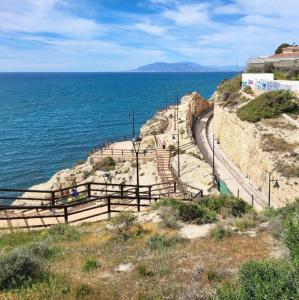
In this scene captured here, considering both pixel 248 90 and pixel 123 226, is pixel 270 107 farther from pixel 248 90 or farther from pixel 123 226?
pixel 123 226

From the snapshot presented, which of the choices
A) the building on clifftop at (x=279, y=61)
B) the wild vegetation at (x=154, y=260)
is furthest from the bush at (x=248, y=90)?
the wild vegetation at (x=154, y=260)

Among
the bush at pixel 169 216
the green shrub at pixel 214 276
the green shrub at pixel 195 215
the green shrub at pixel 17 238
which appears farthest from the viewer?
the green shrub at pixel 195 215

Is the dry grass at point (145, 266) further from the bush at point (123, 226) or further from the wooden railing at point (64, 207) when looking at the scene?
the wooden railing at point (64, 207)

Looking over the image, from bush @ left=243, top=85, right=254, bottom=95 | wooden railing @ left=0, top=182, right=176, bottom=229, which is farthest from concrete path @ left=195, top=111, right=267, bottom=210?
wooden railing @ left=0, top=182, right=176, bottom=229

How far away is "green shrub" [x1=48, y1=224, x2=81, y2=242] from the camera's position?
11.9m

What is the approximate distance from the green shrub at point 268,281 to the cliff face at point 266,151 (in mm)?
22501

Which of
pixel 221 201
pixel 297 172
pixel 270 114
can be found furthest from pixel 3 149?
pixel 221 201

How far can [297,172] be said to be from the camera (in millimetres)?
29438

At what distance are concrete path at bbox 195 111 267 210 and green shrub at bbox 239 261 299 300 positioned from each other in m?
24.1

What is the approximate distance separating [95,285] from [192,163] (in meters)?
33.0

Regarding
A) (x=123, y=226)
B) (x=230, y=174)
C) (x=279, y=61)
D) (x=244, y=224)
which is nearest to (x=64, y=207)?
(x=123, y=226)

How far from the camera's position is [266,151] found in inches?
1356

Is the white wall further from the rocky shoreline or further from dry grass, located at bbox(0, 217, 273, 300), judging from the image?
dry grass, located at bbox(0, 217, 273, 300)

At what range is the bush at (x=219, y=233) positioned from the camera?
38.0 ft
